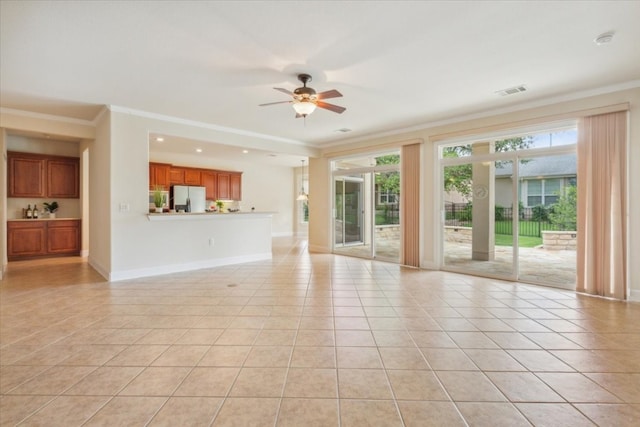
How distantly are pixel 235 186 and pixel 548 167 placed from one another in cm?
Result: 850

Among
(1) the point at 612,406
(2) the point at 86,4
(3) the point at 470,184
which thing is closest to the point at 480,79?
(3) the point at 470,184

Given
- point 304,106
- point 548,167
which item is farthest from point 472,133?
point 304,106

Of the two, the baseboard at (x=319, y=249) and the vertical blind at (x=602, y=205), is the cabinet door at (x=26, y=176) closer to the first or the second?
the baseboard at (x=319, y=249)

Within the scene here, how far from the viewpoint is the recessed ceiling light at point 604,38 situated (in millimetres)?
2774

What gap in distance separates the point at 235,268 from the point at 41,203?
5005 millimetres

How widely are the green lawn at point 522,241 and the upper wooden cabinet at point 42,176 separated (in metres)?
9.08

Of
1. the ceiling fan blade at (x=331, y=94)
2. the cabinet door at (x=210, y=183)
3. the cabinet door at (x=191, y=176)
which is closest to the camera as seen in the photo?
the ceiling fan blade at (x=331, y=94)

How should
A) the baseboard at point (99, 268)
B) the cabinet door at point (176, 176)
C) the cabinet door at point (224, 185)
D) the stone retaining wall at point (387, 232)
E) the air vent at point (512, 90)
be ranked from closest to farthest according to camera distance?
the air vent at point (512, 90)
the baseboard at point (99, 268)
the stone retaining wall at point (387, 232)
the cabinet door at point (176, 176)
the cabinet door at point (224, 185)

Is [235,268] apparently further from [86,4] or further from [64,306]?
[86,4]

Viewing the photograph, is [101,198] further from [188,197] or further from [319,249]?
[319,249]

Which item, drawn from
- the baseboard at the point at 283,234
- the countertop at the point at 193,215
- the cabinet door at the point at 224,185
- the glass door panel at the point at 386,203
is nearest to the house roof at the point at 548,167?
the glass door panel at the point at 386,203

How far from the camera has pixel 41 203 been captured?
6.92 m

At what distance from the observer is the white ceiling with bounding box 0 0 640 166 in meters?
2.46

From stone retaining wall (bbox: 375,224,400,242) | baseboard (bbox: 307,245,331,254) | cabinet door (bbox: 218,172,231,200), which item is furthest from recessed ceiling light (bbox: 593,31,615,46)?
cabinet door (bbox: 218,172,231,200)
